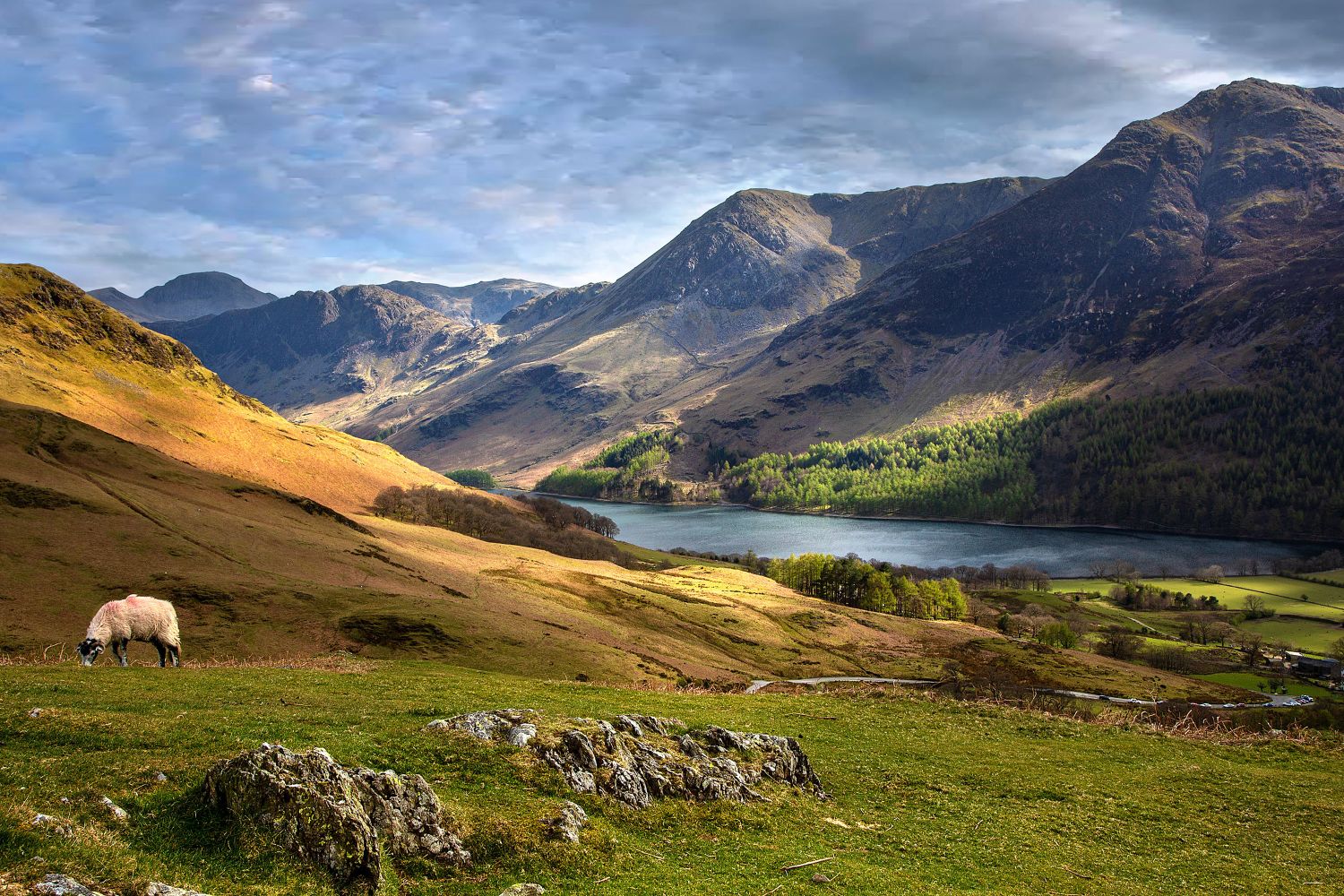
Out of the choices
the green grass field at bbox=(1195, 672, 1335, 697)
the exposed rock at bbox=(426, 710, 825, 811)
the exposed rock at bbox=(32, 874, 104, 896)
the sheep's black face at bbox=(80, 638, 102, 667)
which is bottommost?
the green grass field at bbox=(1195, 672, 1335, 697)

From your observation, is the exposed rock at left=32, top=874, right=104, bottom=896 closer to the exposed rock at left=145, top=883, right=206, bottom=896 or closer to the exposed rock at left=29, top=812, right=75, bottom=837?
the exposed rock at left=145, top=883, right=206, bottom=896

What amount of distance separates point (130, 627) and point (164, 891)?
27196mm

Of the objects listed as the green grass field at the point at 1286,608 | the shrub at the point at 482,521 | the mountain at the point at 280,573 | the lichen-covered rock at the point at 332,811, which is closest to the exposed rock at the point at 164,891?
the lichen-covered rock at the point at 332,811

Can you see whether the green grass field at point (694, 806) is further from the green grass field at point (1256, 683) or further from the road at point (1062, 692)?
the green grass field at point (1256, 683)

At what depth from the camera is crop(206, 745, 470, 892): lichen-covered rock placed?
16219mm

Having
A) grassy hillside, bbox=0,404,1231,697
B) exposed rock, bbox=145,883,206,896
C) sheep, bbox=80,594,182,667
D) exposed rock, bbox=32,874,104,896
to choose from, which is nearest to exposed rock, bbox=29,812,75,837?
exposed rock, bbox=32,874,104,896

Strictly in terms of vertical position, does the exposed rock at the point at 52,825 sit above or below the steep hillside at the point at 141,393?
below

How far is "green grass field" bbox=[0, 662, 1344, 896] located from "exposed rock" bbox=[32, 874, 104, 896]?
1.56 feet

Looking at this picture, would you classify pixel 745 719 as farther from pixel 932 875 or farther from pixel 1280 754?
pixel 1280 754

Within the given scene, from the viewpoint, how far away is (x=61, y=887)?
500 inches

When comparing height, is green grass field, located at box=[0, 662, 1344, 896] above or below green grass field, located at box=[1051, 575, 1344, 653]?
above

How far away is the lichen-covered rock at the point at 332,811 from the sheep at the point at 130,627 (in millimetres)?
22690

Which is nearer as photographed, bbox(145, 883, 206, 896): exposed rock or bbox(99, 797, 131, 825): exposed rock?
bbox(145, 883, 206, 896): exposed rock

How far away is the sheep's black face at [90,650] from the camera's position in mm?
33594
